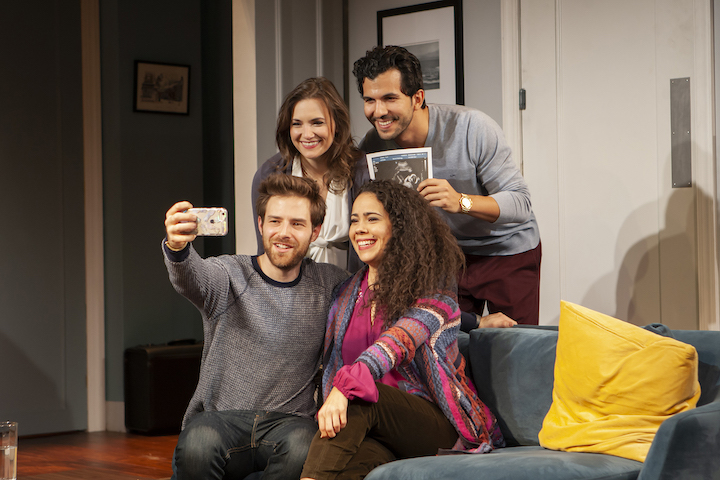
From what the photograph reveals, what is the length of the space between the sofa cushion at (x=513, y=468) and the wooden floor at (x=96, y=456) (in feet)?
6.35

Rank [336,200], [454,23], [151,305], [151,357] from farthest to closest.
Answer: [151,305] < [151,357] < [454,23] < [336,200]

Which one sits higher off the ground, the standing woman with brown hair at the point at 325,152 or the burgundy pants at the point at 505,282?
the standing woman with brown hair at the point at 325,152

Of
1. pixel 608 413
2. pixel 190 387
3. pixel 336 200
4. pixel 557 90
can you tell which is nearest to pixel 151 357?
pixel 190 387

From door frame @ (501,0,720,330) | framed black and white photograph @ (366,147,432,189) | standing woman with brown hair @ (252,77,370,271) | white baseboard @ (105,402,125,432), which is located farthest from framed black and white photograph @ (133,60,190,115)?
door frame @ (501,0,720,330)

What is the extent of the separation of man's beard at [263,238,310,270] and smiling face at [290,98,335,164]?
436mm

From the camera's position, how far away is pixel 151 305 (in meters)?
4.81

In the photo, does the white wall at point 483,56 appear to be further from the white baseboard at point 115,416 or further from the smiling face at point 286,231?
the white baseboard at point 115,416

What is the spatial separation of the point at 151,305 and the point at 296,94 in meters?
2.64

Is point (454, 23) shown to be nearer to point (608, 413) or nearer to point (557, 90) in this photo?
point (557, 90)

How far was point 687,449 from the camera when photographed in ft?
5.17

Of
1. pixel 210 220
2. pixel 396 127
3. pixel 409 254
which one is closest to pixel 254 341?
pixel 210 220

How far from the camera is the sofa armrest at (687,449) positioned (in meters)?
1.57

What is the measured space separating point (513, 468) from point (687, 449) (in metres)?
0.37

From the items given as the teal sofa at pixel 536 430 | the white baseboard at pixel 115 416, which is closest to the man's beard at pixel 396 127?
the teal sofa at pixel 536 430
